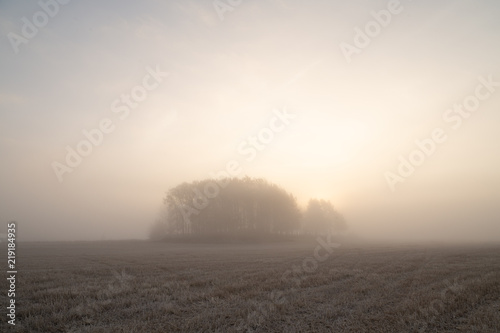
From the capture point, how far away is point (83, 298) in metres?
12.4

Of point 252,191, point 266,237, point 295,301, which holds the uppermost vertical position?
point 252,191

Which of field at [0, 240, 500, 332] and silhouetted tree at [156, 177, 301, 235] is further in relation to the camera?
silhouetted tree at [156, 177, 301, 235]

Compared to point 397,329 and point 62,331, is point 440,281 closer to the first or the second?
point 397,329

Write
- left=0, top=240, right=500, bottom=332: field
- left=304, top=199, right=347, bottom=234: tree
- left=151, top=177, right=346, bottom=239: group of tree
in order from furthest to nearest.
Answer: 1. left=304, top=199, right=347, bottom=234: tree
2. left=151, top=177, right=346, bottom=239: group of tree
3. left=0, top=240, right=500, bottom=332: field

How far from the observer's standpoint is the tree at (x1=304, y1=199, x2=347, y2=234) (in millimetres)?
115625

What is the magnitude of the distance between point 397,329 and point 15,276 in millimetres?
22068

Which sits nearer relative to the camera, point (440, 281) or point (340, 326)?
point (340, 326)

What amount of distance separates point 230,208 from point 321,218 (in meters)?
50.9

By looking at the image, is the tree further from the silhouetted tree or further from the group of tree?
the silhouetted tree

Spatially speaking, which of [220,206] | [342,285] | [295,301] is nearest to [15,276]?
[295,301]

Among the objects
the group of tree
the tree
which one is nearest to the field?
the group of tree

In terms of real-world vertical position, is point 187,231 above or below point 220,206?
below

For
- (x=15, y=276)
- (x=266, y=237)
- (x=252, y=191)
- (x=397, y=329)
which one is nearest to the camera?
(x=397, y=329)

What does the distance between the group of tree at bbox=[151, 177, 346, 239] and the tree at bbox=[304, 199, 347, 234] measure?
22.1 metres
